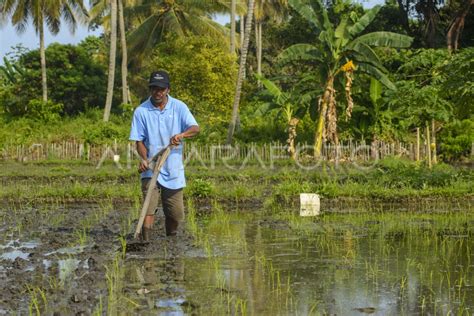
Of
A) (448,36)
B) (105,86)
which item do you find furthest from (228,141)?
(105,86)

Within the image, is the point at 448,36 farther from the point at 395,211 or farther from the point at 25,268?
the point at 25,268

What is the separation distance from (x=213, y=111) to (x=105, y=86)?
8023 millimetres

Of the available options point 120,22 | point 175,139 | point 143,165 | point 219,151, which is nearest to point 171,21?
point 120,22

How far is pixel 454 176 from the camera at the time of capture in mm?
13023

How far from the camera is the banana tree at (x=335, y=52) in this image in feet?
71.9

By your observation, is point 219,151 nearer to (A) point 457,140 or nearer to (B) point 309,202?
(A) point 457,140

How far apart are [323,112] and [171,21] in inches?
461

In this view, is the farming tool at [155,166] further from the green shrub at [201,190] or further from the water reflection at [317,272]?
the green shrub at [201,190]

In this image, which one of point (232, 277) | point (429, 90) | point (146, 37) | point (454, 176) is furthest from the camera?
point (146, 37)

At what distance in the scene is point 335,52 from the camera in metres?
22.6

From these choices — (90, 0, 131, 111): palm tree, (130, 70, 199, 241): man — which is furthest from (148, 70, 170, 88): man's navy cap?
(90, 0, 131, 111): palm tree

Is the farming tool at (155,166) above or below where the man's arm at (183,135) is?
below

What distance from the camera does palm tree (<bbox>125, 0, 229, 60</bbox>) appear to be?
32812 millimetres

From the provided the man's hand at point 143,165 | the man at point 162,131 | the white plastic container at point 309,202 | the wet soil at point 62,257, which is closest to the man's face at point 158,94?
the man at point 162,131
